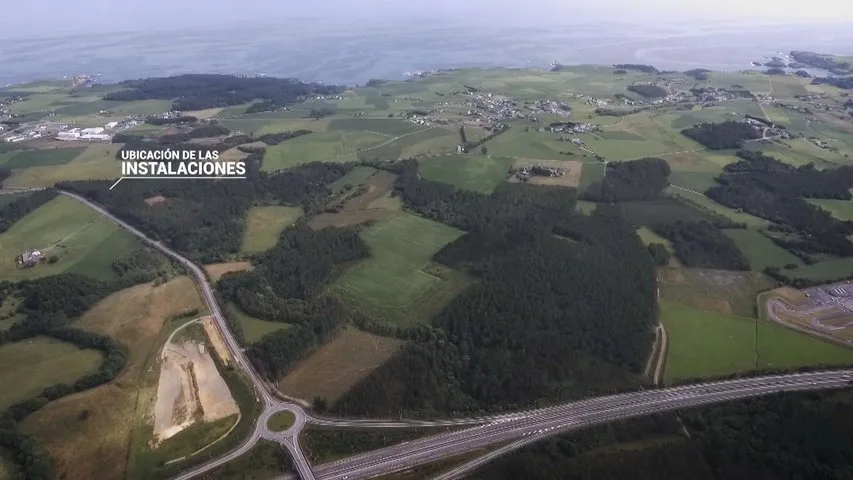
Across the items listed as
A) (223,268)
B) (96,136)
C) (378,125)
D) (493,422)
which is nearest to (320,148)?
(378,125)

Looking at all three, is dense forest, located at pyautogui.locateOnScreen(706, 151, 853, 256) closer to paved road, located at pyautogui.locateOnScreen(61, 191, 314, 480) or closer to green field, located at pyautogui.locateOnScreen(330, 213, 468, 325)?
green field, located at pyautogui.locateOnScreen(330, 213, 468, 325)

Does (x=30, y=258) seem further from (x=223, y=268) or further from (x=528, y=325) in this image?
(x=528, y=325)

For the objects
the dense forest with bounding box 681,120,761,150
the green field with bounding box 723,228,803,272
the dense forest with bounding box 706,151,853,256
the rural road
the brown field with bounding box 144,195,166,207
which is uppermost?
the dense forest with bounding box 681,120,761,150

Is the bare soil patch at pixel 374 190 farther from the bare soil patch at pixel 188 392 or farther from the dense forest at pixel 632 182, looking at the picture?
the bare soil patch at pixel 188 392

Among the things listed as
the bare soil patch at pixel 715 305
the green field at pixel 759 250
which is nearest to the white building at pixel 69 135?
the bare soil patch at pixel 715 305

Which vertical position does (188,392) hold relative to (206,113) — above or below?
below

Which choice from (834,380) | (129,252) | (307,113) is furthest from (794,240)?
(307,113)

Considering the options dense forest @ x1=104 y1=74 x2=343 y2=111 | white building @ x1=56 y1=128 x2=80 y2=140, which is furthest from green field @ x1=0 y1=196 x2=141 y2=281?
dense forest @ x1=104 y1=74 x2=343 y2=111
